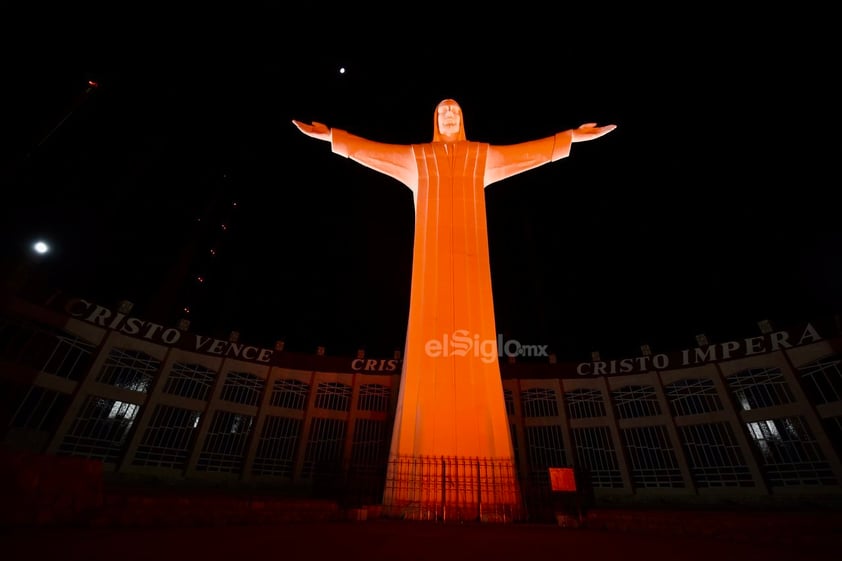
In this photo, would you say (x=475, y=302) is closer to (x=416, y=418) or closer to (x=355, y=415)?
(x=416, y=418)

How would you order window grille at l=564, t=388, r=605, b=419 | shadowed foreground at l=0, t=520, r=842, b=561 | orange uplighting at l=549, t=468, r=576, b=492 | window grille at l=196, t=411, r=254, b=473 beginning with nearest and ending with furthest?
1. shadowed foreground at l=0, t=520, r=842, b=561
2. orange uplighting at l=549, t=468, r=576, b=492
3. window grille at l=196, t=411, r=254, b=473
4. window grille at l=564, t=388, r=605, b=419

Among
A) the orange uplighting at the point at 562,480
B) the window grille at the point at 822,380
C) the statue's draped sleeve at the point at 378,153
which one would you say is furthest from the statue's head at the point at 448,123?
the window grille at the point at 822,380

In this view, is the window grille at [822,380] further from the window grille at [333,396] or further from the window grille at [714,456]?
the window grille at [333,396]

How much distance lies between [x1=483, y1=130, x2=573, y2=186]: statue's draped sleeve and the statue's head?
1079mm

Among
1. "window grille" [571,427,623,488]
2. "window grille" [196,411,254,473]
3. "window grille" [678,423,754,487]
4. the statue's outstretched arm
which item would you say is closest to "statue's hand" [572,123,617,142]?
the statue's outstretched arm

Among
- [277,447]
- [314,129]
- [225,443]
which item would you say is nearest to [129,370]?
[225,443]

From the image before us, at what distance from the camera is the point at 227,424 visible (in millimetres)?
16453

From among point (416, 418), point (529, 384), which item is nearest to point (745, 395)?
point (529, 384)

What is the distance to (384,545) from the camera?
366cm

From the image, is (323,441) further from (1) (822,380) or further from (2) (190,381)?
(1) (822,380)

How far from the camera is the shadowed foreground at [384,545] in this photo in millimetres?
2836

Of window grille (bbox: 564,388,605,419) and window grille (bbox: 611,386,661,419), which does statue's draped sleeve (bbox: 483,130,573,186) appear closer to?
window grille (bbox: 564,388,605,419)

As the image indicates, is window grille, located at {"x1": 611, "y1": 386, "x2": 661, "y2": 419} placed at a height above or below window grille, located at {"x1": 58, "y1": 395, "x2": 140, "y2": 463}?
above

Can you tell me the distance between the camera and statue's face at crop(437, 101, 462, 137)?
10727 millimetres
